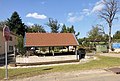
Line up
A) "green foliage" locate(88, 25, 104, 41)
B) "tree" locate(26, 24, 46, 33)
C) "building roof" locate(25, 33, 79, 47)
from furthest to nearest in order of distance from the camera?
1. "tree" locate(26, 24, 46, 33)
2. "green foliage" locate(88, 25, 104, 41)
3. "building roof" locate(25, 33, 79, 47)

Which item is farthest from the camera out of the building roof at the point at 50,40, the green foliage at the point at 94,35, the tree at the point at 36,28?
A: the tree at the point at 36,28

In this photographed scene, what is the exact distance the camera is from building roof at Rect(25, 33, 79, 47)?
108 feet

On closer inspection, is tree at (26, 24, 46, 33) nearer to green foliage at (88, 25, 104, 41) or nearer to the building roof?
green foliage at (88, 25, 104, 41)

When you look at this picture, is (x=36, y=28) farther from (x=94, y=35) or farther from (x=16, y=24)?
(x=94, y=35)

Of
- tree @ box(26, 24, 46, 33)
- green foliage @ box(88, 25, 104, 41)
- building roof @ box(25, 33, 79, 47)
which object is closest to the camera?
building roof @ box(25, 33, 79, 47)

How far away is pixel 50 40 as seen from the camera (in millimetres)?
34312

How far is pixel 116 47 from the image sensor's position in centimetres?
6469

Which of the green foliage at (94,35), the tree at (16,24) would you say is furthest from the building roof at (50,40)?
the tree at (16,24)

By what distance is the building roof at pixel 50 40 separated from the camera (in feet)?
108

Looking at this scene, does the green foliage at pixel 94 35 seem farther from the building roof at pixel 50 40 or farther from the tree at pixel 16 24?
the building roof at pixel 50 40

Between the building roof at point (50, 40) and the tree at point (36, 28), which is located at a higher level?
the tree at point (36, 28)

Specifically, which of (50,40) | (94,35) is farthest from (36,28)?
(50,40)

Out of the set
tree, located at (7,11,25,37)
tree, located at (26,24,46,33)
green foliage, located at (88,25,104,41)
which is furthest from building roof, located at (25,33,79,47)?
tree, located at (26,24,46,33)

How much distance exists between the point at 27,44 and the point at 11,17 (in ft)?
242
